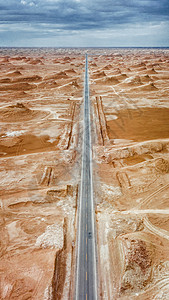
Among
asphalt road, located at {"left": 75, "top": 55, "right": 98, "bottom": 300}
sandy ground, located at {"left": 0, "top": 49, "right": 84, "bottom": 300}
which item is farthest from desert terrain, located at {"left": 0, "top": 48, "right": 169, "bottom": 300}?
asphalt road, located at {"left": 75, "top": 55, "right": 98, "bottom": 300}

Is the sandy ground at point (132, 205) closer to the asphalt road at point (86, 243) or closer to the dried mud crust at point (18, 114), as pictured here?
the asphalt road at point (86, 243)

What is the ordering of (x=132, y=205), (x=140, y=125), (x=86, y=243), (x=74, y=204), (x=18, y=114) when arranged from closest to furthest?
(x=86, y=243) < (x=132, y=205) < (x=74, y=204) < (x=140, y=125) < (x=18, y=114)

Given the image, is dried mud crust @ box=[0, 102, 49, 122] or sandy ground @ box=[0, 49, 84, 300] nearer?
sandy ground @ box=[0, 49, 84, 300]

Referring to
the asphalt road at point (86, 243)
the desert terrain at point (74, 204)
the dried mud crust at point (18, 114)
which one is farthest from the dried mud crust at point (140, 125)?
the dried mud crust at point (18, 114)

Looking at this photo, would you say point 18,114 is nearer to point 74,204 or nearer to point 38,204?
point 38,204

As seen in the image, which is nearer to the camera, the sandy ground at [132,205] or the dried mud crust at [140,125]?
the sandy ground at [132,205]

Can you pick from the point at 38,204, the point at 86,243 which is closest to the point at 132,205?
the point at 86,243

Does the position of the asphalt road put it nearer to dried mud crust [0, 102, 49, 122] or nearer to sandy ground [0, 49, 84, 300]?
sandy ground [0, 49, 84, 300]

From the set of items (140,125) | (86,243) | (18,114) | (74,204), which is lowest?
(86,243)

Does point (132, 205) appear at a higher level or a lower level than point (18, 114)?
lower

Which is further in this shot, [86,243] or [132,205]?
[132,205]

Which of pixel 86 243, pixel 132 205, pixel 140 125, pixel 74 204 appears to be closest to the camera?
pixel 86 243

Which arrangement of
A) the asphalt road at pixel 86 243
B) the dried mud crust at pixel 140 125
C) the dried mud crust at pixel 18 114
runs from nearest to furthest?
the asphalt road at pixel 86 243 → the dried mud crust at pixel 140 125 → the dried mud crust at pixel 18 114
